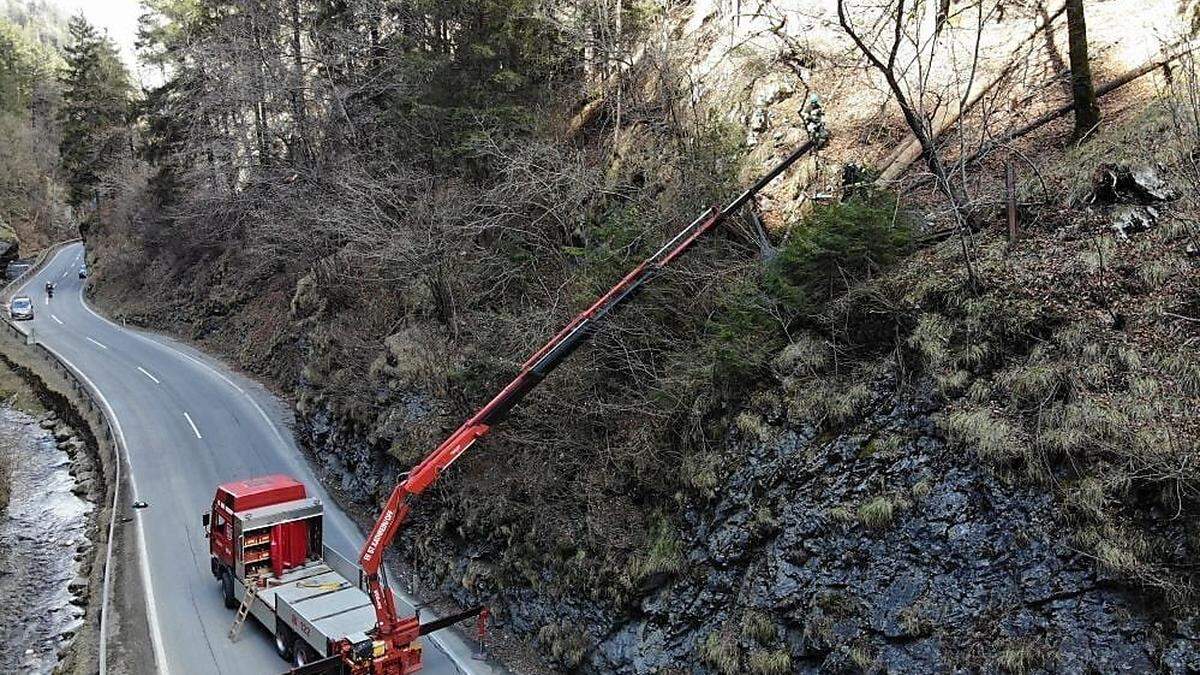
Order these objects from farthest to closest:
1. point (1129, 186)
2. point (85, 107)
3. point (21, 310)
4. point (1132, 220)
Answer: point (85, 107) < point (21, 310) < point (1129, 186) < point (1132, 220)

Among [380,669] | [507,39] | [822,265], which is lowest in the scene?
[380,669]

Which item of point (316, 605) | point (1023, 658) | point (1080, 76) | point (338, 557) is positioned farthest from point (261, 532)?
point (1080, 76)

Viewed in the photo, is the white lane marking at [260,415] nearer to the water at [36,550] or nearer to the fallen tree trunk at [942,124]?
the water at [36,550]

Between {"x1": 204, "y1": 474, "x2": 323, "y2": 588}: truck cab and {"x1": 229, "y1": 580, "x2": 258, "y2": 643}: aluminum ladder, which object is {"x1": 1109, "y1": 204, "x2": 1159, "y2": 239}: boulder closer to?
{"x1": 204, "y1": 474, "x2": 323, "y2": 588}: truck cab

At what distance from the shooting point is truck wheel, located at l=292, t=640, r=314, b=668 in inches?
467

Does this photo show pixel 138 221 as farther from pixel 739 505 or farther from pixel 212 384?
pixel 739 505

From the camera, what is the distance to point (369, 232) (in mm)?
19375

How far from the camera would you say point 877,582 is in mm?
8945

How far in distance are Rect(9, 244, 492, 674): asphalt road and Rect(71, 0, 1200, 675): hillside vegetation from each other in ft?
4.67

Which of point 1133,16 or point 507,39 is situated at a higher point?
point 507,39

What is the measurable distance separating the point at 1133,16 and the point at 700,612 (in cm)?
1452

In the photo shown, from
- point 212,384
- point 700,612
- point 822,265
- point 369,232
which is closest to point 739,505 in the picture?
point 700,612

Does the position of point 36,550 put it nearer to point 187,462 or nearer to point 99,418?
point 187,462

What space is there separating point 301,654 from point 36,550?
473 inches
